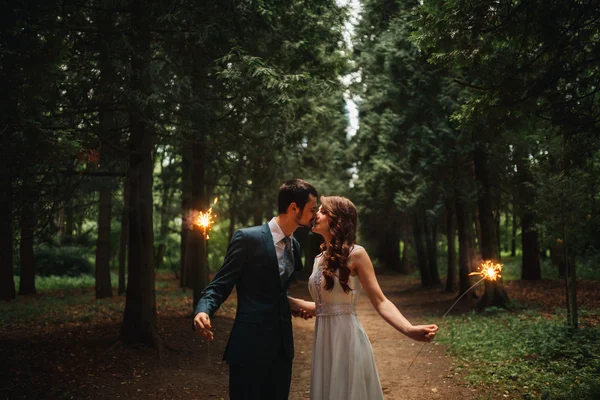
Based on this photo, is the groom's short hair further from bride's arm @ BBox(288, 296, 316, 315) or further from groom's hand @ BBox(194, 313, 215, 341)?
groom's hand @ BBox(194, 313, 215, 341)

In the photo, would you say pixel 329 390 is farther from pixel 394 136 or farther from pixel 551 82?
pixel 394 136

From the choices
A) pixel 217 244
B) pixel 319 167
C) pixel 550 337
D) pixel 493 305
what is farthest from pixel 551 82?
pixel 217 244

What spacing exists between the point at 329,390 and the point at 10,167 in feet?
15.3

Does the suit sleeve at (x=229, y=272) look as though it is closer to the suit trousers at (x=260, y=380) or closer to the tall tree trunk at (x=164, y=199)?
the suit trousers at (x=260, y=380)

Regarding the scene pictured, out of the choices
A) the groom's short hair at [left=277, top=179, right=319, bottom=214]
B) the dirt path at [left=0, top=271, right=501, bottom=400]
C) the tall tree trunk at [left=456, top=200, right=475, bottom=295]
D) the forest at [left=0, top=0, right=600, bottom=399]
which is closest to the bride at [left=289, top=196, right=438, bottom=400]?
the groom's short hair at [left=277, top=179, right=319, bottom=214]

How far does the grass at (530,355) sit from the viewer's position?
6.73 m

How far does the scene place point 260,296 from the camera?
140 inches

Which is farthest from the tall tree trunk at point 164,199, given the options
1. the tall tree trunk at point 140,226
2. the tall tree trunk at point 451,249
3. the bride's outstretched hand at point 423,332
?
the bride's outstretched hand at point 423,332

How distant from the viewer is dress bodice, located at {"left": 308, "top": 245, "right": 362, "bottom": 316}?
3836 millimetres

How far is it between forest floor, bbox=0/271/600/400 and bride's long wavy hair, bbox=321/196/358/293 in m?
4.31

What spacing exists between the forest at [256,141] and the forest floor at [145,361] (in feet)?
0.19

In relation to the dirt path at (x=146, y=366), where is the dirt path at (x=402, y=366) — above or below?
below

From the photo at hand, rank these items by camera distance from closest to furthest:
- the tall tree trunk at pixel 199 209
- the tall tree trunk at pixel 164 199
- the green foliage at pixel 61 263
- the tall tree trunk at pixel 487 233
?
the tall tree trunk at pixel 199 209, the tall tree trunk at pixel 487 233, the tall tree trunk at pixel 164 199, the green foliage at pixel 61 263

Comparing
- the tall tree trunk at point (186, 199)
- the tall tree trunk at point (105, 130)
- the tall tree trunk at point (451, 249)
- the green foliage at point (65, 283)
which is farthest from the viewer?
the green foliage at point (65, 283)
